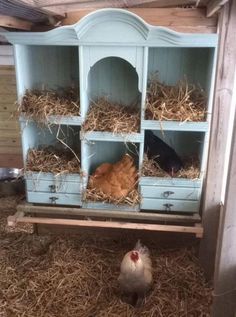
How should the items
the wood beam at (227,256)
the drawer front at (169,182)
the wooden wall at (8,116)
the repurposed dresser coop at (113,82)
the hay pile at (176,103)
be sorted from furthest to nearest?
the wooden wall at (8,116) < the drawer front at (169,182) < the hay pile at (176,103) < the repurposed dresser coop at (113,82) < the wood beam at (227,256)

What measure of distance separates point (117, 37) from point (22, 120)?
70 centimetres

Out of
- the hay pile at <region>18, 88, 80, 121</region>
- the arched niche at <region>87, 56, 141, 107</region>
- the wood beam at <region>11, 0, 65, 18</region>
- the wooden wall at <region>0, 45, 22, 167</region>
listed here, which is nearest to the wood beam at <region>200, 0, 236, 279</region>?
the arched niche at <region>87, 56, 141, 107</region>

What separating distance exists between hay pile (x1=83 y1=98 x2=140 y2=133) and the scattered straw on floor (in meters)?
0.38

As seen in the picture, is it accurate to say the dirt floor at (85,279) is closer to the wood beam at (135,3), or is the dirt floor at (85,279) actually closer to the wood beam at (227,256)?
the wood beam at (227,256)

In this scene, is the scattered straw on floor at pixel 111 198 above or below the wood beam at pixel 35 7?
below

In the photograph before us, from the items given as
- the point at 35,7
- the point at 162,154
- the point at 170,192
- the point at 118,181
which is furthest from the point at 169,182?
the point at 35,7

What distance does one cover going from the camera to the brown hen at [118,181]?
1910 mm

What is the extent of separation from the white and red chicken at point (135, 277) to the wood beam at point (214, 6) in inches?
49.6

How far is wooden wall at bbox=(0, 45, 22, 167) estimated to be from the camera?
3365 mm

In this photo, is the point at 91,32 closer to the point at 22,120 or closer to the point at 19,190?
the point at 22,120

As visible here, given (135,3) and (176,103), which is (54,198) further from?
(135,3)

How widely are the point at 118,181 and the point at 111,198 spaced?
0.35ft

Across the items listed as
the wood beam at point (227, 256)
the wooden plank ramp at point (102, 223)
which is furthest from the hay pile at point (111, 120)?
the wood beam at point (227, 256)

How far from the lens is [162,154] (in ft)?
6.36
